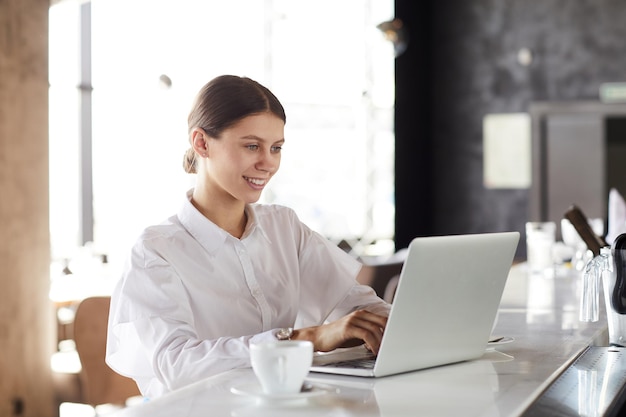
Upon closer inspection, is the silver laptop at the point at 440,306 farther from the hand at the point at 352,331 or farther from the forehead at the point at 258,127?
the forehead at the point at 258,127

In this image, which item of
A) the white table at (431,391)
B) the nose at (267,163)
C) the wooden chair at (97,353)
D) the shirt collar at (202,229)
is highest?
the nose at (267,163)

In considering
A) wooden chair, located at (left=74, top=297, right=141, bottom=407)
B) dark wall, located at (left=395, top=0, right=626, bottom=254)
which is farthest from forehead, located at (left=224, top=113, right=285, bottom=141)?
dark wall, located at (left=395, top=0, right=626, bottom=254)

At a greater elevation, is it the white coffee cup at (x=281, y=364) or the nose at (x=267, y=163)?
the nose at (x=267, y=163)

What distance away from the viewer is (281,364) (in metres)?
1.25

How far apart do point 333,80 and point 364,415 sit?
281 inches

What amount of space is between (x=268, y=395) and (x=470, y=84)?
8.30 meters

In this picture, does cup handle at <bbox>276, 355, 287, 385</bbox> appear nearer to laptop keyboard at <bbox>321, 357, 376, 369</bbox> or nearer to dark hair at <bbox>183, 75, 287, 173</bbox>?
laptop keyboard at <bbox>321, 357, 376, 369</bbox>

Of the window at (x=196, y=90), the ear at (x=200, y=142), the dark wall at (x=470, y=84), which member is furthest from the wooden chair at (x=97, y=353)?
the dark wall at (x=470, y=84)

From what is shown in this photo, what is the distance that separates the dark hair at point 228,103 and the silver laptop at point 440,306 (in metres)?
0.59

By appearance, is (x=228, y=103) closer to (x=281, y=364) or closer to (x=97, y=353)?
(x=281, y=364)

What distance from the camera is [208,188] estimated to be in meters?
2.06

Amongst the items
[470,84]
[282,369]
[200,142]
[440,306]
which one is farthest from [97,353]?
[470,84]

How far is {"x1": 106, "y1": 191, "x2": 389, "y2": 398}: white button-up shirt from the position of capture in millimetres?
1748

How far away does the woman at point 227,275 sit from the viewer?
1.74 meters
